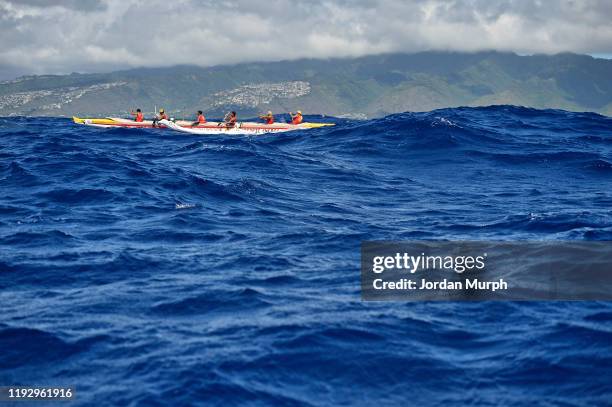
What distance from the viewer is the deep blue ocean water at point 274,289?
11.6 metres

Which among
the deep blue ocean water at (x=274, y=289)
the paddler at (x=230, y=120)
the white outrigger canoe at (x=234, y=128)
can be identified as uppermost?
the paddler at (x=230, y=120)

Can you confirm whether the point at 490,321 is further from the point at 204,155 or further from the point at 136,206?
the point at 204,155

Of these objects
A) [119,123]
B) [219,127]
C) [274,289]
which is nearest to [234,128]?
[219,127]

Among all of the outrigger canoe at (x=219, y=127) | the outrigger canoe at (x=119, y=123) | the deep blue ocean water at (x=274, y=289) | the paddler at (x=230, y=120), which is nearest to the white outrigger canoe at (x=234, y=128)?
the outrigger canoe at (x=219, y=127)

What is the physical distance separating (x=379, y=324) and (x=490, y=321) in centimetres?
239

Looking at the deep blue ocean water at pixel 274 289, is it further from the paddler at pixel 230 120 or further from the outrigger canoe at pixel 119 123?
the outrigger canoe at pixel 119 123

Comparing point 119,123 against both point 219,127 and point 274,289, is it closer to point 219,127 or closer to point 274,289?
point 219,127

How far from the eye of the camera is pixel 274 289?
16031 mm

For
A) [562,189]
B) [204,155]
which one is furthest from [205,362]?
[204,155]

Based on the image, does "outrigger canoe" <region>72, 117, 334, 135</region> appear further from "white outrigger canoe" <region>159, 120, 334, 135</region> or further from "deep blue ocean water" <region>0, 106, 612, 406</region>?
"deep blue ocean water" <region>0, 106, 612, 406</region>

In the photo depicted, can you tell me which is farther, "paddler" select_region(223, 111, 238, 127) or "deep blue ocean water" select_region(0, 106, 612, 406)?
"paddler" select_region(223, 111, 238, 127)

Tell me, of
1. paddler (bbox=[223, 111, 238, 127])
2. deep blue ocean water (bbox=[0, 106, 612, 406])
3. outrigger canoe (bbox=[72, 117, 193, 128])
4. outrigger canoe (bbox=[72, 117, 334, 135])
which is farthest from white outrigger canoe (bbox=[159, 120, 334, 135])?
deep blue ocean water (bbox=[0, 106, 612, 406])

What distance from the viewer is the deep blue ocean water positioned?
11570 mm

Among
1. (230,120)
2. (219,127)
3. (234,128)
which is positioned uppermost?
(230,120)
